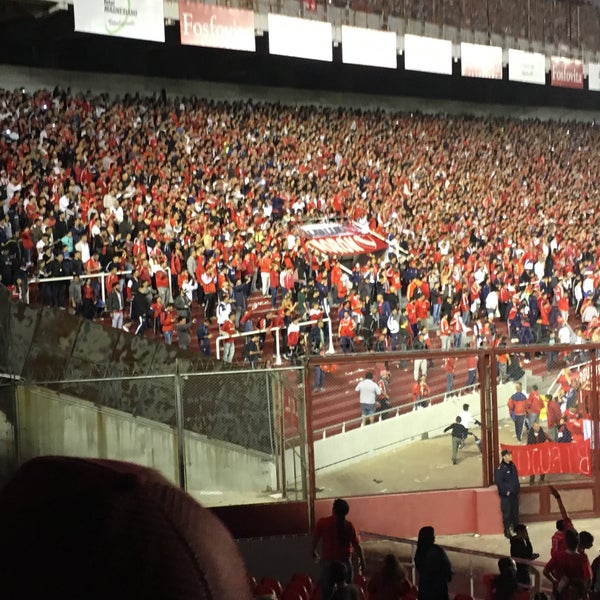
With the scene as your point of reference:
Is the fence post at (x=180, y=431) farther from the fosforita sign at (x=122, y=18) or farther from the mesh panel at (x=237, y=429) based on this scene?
the fosforita sign at (x=122, y=18)

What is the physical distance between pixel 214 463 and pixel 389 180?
21495 mm

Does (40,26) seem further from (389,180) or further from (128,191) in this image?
(389,180)

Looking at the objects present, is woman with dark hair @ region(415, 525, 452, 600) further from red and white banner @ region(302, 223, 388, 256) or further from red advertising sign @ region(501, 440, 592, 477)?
red and white banner @ region(302, 223, 388, 256)

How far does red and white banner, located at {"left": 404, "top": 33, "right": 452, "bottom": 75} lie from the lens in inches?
1172

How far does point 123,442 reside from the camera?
9781mm

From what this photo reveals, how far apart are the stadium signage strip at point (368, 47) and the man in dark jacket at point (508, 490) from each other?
744 inches

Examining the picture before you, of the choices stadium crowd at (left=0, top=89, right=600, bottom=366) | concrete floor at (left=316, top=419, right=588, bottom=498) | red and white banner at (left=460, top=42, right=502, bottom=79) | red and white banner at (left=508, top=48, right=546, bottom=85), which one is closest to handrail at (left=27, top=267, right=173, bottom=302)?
stadium crowd at (left=0, top=89, right=600, bottom=366)

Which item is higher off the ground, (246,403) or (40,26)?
(40,26)

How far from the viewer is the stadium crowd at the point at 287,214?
59.9ft

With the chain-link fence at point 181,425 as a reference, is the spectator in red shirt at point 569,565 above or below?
below

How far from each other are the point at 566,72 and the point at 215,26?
595 inches

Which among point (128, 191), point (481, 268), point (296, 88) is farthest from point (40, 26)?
point (481, 268)

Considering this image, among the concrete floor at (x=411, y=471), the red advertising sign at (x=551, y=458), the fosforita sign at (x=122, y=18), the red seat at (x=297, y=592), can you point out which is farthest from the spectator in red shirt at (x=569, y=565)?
the fosforita sign at (x=122, y=18)

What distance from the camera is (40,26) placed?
24750 mm
